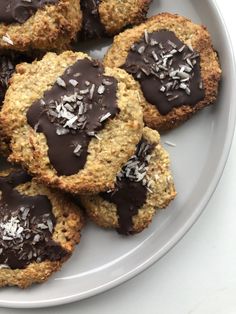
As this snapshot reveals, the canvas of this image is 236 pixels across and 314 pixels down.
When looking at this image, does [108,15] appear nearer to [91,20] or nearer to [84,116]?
[91,20]

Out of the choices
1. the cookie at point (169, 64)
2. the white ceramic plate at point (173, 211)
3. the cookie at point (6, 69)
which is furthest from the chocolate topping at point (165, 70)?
the cookie at point (6, 69)

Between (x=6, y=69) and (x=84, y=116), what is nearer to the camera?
(x=84, y=116)

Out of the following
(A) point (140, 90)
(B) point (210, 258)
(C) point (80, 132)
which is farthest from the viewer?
(B) point (210, 258)

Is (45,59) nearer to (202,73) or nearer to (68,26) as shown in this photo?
(68,26)

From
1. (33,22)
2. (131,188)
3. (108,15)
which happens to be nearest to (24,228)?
(131,188)

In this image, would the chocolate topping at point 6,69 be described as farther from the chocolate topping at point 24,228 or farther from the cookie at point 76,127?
the chocolate topping at point 24,228

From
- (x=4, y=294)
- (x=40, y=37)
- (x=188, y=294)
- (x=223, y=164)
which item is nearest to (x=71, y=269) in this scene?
(x=4, y=294)
